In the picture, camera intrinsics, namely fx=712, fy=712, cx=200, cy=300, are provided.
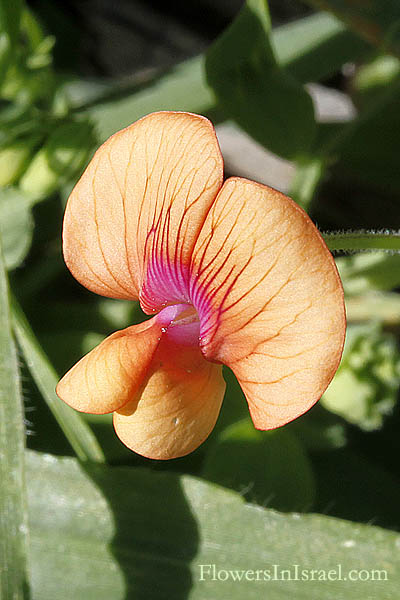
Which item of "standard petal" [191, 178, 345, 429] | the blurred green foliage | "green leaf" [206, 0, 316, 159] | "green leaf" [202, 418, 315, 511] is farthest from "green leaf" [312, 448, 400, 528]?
"standard petal" [191, 178, 345, 429]

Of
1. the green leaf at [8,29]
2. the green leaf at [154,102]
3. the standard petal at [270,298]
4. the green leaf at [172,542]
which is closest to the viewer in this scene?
the standard petal at [270,298]

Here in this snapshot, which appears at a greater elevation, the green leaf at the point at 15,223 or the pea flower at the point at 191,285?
the pea flower at the point at 191,285

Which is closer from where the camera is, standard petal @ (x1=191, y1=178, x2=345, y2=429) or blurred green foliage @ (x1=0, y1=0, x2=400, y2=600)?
standard petal @ (x1=191, y1=178, x2=345, y2=429)

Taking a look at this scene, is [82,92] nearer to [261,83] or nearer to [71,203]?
[261,83]

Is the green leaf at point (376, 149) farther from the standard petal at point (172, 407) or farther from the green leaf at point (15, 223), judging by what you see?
the standard petal at point (172, 407)

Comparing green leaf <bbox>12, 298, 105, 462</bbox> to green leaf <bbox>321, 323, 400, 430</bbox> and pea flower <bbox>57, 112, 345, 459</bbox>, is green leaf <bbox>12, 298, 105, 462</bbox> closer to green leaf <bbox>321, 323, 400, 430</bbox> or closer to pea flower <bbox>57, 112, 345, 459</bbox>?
pea flower <bbox>57, 112, 345, 459</bbox>

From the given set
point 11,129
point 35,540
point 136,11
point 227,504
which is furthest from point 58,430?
point 136,11

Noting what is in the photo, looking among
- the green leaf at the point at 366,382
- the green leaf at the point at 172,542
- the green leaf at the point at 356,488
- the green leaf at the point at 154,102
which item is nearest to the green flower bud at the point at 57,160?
the green leaf at the point at 154,102

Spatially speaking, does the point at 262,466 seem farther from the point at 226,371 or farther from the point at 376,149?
the point at 376,149
